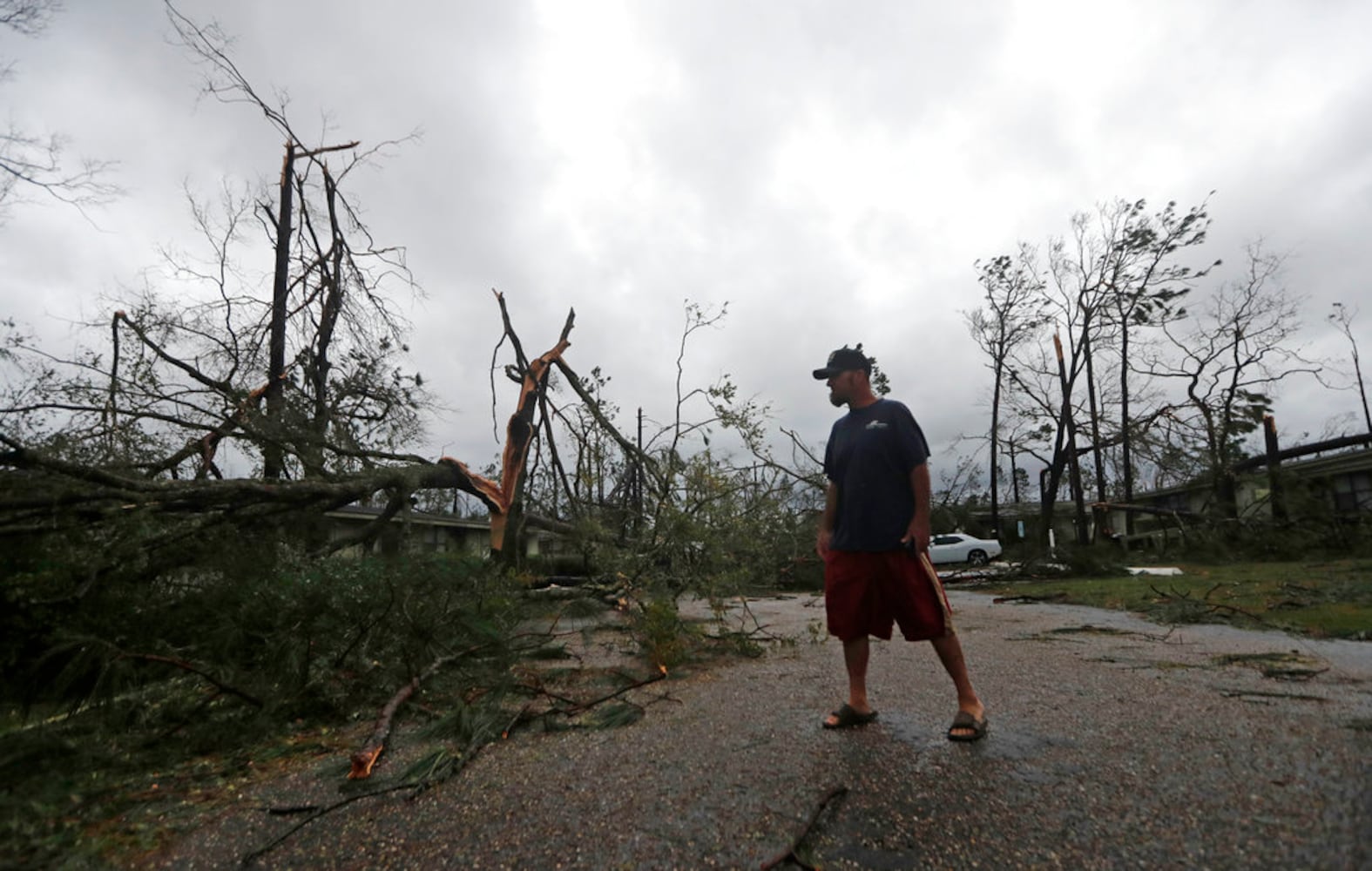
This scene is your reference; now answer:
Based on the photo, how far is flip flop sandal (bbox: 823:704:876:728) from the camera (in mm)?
2781

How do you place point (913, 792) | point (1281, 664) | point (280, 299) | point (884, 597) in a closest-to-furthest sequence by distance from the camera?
point (913, 792)
point (884, 597)
point (1281, 664)
point (280, 299)

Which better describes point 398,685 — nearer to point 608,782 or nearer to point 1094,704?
point 608,782

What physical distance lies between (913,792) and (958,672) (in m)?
0.77

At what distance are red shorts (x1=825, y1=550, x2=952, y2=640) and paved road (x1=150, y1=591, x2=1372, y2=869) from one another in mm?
386

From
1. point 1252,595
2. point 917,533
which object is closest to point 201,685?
point 917,533

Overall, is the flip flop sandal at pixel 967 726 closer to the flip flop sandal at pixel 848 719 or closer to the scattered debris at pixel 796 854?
the flip flop sandal at pixel 848 719

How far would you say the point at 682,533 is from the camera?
6.10 metres

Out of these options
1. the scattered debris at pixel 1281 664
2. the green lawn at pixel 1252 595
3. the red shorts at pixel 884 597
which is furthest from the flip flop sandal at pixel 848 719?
the green lawn at pixel 1252 595

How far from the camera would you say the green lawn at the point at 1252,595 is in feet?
19.5

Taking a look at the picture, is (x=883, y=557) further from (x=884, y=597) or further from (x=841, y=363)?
(x=841, y=363)

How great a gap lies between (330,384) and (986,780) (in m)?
9.66

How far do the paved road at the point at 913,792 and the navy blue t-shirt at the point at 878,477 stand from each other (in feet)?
2.47

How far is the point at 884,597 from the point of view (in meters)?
2.80

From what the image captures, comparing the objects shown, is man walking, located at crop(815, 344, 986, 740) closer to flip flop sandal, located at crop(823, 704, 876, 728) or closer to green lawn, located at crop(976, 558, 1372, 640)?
flip flop sandal, located at crop(823, 704, 876, 728)
